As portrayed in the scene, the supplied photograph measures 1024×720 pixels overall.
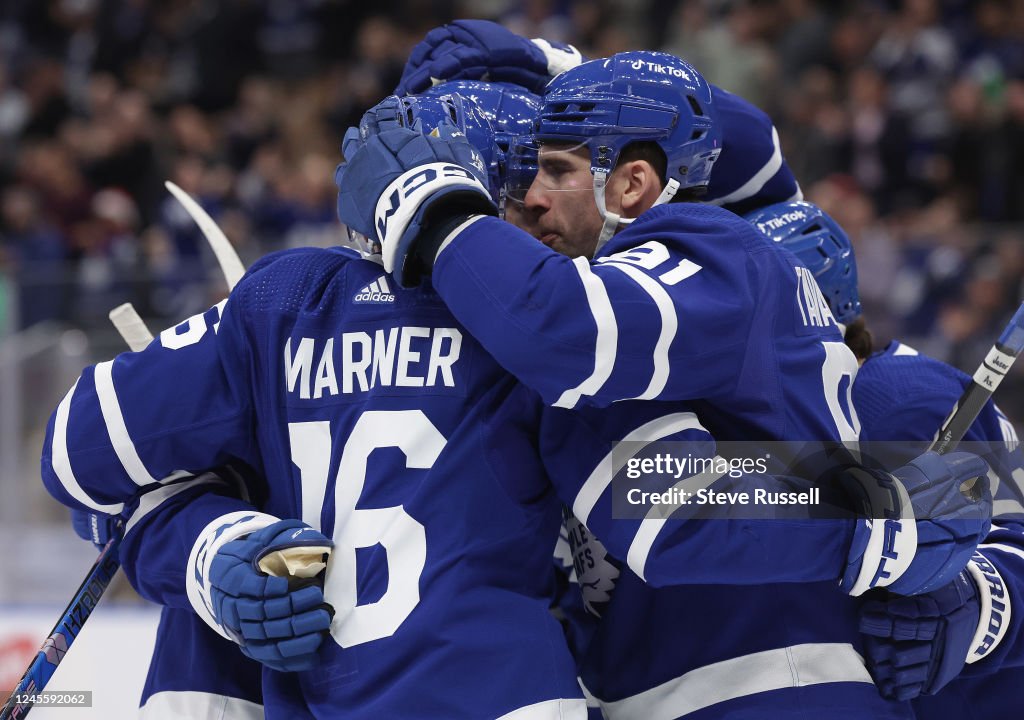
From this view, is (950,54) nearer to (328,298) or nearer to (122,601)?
(122,601)

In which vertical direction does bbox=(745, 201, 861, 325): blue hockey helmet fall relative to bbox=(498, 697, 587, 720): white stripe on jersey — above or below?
above

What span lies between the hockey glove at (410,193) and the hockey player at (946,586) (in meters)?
0.92

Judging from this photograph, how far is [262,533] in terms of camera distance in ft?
6.57

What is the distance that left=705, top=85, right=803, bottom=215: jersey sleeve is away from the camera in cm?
290

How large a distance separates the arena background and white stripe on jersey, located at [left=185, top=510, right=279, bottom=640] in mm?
1919

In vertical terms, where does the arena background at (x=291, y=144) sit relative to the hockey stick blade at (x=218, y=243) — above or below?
below

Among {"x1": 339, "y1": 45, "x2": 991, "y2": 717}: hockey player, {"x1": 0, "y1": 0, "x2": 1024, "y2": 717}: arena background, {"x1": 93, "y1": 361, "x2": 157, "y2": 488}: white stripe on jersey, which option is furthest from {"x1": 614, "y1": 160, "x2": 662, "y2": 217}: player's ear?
{"x1": 0, "y1": 0, "x2": 1024, "y2": 717}: arena background

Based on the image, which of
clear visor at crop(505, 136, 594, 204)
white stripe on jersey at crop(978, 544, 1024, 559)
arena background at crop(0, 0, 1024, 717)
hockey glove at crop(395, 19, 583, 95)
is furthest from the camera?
arena background at crop(0, 0, 1024, 717)

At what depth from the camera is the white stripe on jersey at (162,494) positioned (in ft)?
7.39

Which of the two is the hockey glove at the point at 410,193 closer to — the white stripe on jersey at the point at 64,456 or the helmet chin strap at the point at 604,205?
the helmet chin strap at the point at 604,205

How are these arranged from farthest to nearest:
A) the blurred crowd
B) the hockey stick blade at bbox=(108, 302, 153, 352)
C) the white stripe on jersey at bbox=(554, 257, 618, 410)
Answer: the blurred crowd < the hockey stick blade at bbox=(108, 302, 153, 352) < the white stripe on jersey at bbox=(554, 257, 618, 410)

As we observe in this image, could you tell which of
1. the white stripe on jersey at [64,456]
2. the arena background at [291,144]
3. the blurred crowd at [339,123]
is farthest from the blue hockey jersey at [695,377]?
the blurred crowd at [339,123]

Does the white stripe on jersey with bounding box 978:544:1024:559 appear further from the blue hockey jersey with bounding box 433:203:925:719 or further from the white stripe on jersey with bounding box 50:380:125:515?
the white stripe on jersey with bounding box 50:380:125:515

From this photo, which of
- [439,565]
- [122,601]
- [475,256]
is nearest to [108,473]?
[439,565]
